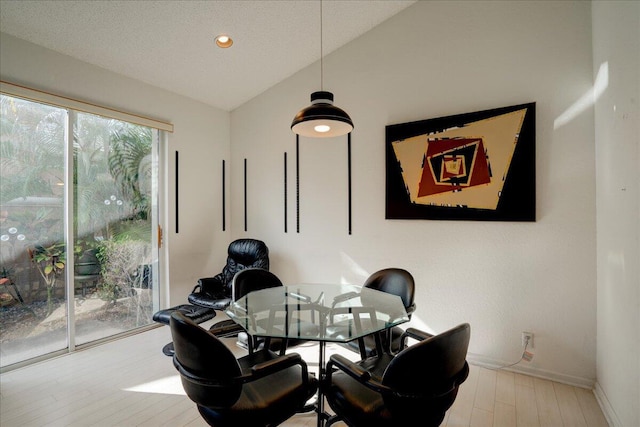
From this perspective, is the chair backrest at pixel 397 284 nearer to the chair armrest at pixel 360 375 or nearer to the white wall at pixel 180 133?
the chair armrest at pixel 360 375

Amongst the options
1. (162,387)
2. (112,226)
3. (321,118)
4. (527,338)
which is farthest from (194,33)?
(527,338)

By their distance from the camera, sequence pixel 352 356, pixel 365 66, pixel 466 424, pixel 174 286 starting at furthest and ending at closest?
pixel 174 286 < pixel 365 66 < pixel 352 356 < pixel 466 424

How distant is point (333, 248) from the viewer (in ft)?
11.9

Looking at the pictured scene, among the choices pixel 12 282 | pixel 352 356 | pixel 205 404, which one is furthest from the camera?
pixel 352 356

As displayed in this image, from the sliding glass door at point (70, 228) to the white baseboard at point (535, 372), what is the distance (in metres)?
3.63

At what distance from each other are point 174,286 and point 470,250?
134 inches

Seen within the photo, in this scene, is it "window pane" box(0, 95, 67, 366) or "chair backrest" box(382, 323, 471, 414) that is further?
"window pane" box(0, 95, 67, 366)

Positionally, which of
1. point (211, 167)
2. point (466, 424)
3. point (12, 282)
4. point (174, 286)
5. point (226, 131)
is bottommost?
point (466, 424)

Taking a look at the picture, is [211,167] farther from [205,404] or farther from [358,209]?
[205,404]

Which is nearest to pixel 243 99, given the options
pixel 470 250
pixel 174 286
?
pixel 174 286

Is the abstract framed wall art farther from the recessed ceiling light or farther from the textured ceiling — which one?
the recessed ceiling light

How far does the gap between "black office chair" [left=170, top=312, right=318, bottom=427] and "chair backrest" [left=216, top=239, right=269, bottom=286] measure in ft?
7.16

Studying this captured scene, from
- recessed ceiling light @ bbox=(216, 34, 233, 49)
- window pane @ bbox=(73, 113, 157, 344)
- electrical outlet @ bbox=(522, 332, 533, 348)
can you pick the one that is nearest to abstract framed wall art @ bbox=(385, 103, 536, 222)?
electrical outlet @ bbox=(522, 332, 533, 348)

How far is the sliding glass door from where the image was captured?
2727mm
